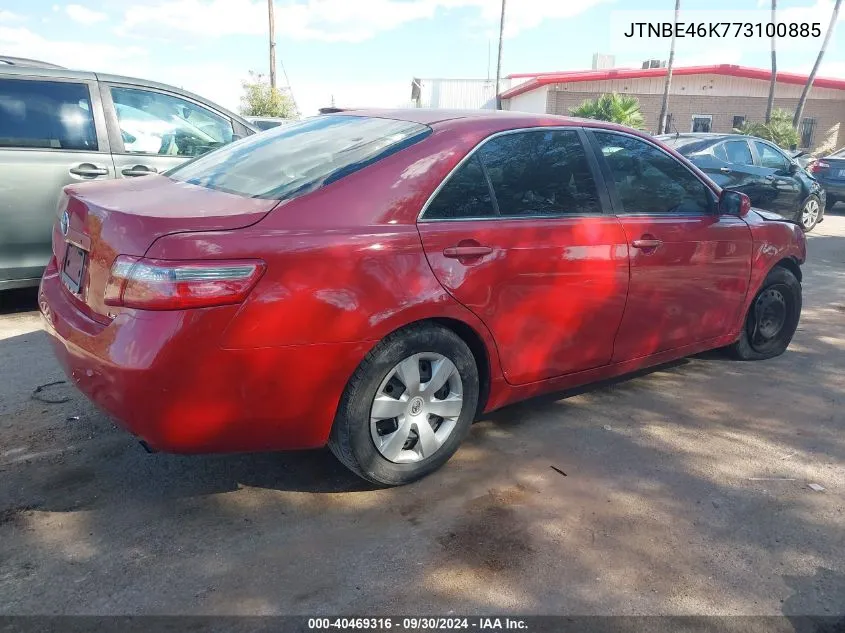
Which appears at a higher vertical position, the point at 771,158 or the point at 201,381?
the point at 771,158

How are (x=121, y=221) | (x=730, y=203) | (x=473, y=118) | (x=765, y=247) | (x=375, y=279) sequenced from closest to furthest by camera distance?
(x=121, y=221), (x=375, y=279), (x=473, y=118), (x=730, y=203), (x=765, y=247)

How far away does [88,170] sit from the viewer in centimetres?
520

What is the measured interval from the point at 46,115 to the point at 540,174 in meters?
3.81

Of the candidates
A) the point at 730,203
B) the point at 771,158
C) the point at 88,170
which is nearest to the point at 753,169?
the point at 771,158

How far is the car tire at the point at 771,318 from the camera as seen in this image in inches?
189

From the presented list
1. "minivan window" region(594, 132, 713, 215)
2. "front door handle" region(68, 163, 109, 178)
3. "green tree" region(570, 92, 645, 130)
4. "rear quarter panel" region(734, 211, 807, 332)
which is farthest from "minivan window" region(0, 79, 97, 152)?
"green tree" region(570, 92, 645, 130)

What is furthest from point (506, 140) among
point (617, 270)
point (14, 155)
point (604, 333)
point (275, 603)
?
point (14, 155)

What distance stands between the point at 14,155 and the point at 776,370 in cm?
551

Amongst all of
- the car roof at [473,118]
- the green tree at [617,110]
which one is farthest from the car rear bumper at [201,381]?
the green tree at [617,110]

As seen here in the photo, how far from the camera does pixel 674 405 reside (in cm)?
415

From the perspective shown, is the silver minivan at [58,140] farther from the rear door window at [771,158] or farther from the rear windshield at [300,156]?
the rear door window at [771,158]

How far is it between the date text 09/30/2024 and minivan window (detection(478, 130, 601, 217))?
1.72 m

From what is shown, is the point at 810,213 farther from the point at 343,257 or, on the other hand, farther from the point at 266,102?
the point at 266,102

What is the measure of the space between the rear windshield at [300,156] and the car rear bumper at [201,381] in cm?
66
